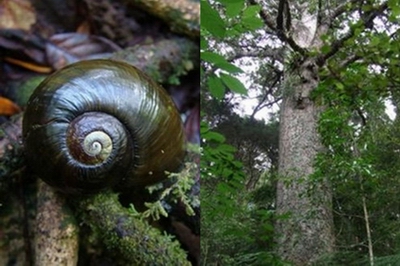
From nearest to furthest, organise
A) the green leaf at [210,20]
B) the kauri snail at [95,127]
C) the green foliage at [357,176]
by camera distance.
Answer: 1. the kauri snail at [95,127]
2. the green leaf at [210,20]
3. the green foliage at [357,176]

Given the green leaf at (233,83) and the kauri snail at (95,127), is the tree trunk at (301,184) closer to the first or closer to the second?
the green leaf at (233,83)

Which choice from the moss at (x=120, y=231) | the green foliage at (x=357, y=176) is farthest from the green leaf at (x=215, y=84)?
the green foliage at (x=357, y=176)

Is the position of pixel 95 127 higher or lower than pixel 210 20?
lower

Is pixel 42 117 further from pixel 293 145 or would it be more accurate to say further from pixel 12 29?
pixel 293 145

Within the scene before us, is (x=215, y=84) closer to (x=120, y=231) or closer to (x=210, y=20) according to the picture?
(x=210, y=20)

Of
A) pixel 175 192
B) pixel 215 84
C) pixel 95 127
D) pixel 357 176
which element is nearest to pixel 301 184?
pixel 357 176

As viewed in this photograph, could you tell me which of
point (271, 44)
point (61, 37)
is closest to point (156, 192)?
point (61, 37)

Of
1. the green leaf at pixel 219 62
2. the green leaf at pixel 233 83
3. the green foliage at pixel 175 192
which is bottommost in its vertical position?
the green foliage at pixel 175 192

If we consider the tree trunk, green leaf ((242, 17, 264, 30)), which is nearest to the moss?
green leaf ((242, 17, 264, 30))
